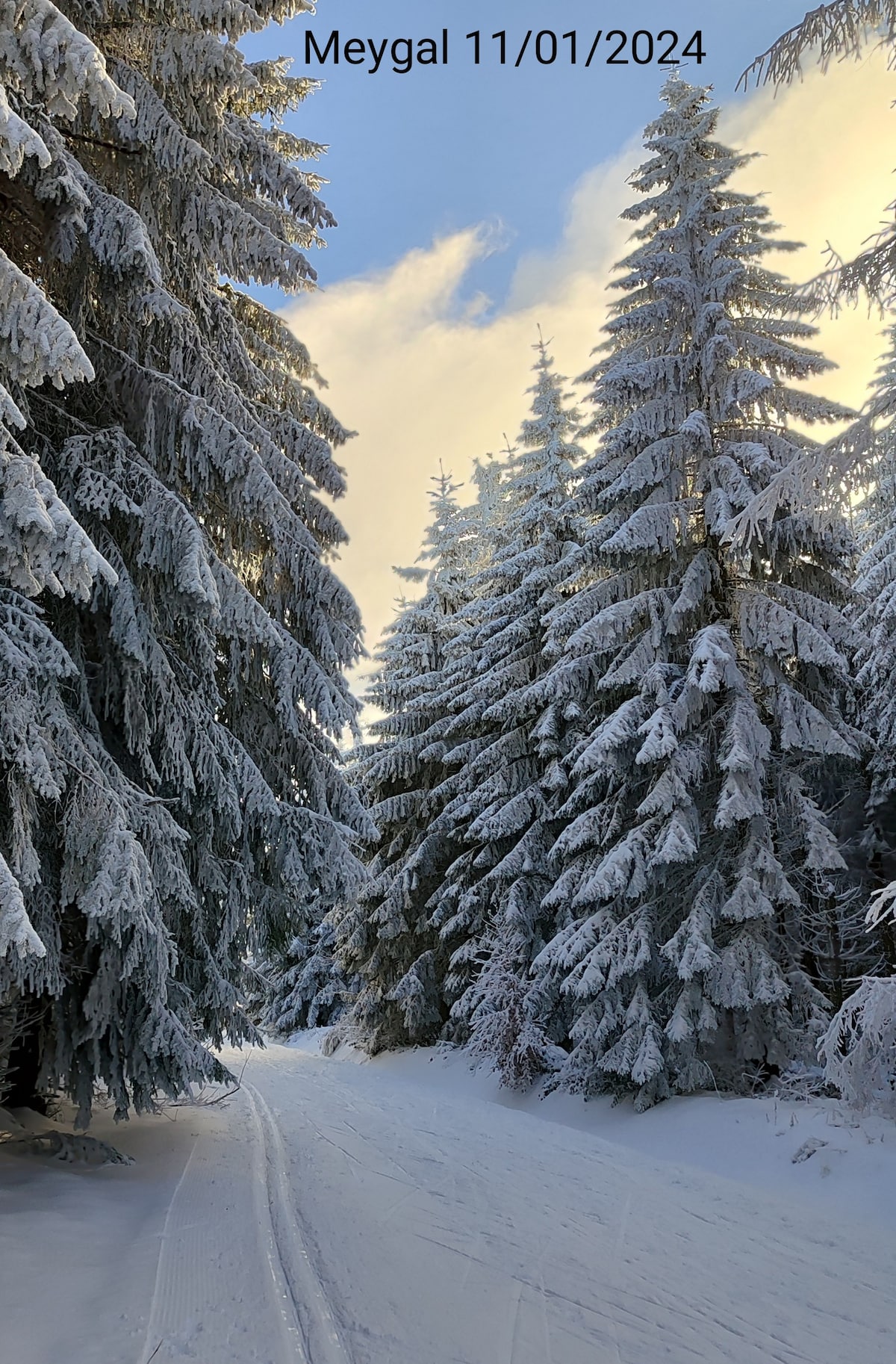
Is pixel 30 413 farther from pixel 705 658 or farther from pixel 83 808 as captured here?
pixel 705 658

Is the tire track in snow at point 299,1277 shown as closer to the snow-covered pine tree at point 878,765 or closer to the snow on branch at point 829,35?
the snow-covered pine tree at point 878,765

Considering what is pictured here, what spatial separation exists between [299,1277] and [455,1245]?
1101mm

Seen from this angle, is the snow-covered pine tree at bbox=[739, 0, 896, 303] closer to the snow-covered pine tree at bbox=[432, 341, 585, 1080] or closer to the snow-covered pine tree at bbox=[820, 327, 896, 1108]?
the snow-covered pine tree at bbox=[820, 327, 896, 1108]

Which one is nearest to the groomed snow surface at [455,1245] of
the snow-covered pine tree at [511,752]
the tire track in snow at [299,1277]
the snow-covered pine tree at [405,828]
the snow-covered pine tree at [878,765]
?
the tire track in snow at [299,1277]

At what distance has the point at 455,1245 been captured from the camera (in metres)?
4.83

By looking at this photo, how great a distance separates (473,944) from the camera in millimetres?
15203

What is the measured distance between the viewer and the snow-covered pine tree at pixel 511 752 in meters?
13.7

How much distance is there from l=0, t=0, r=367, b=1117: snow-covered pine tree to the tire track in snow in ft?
3.64

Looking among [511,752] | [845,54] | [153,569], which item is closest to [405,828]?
[511,752]

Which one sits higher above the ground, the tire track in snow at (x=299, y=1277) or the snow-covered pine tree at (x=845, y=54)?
the snow-covered pine tree at (x=845, y=54)

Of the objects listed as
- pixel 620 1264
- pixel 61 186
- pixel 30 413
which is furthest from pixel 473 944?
pixel 61 186

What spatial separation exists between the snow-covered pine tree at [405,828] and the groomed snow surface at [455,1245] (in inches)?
332

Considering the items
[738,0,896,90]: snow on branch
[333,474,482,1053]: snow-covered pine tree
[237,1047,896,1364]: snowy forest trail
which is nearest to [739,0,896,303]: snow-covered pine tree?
[738,0,896,90]: snow on branch

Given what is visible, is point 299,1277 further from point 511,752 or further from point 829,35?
point 511,752
